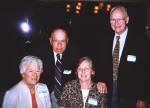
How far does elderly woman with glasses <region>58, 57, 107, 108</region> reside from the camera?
2584mm

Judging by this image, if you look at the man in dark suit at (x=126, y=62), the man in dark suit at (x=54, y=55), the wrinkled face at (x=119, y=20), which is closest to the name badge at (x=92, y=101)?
the man in dark suit at (x=126, y=62)

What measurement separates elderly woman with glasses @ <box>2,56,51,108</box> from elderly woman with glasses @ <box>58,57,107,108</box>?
29cm

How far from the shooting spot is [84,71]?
2.64 meters

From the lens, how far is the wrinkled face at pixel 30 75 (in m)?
2.53

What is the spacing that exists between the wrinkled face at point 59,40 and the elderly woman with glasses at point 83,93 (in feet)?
1.59

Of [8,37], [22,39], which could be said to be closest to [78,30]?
[22,39]

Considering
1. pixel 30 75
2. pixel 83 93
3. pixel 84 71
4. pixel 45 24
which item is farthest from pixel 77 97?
pixel 45 24

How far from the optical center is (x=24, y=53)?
7.89 m

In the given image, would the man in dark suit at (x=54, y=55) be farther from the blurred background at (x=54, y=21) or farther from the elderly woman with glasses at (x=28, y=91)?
the blurred background at (x=54, y=21)

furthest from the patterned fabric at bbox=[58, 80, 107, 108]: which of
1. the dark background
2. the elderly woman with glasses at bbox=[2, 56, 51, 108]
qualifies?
the dark background

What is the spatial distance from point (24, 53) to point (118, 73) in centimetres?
582

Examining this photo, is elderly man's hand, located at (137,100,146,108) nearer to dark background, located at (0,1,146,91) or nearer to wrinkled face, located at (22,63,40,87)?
wrinkled face, located at (22,63,40,87)

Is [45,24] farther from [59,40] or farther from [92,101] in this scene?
[92,101]

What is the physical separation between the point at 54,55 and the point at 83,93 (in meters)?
0.85
